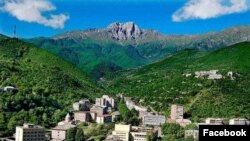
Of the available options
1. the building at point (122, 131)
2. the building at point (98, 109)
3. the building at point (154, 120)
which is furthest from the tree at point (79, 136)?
the building at point (154, 120)

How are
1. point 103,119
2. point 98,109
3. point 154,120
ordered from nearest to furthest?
point 103,119
point 154,120
point 98,109

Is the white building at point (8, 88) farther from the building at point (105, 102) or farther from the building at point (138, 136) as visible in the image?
the building at point (138, 136)

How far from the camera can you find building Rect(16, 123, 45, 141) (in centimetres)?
3791

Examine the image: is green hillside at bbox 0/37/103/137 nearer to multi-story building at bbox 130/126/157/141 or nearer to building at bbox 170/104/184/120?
multi-story building at bbox 130/126/157/141

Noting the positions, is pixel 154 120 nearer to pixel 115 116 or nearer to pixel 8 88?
pixel 115 116

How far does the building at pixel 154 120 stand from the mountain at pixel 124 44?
101 metres

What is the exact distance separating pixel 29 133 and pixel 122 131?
25.8ft

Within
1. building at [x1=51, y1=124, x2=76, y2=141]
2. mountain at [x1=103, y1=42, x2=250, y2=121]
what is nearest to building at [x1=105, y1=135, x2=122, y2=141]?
building at [x1=51, y1=124, x2=76, y2=141]

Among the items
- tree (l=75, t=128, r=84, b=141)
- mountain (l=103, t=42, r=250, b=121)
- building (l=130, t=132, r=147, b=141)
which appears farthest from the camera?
mountain (l=103, t=42, r=250, b=121)

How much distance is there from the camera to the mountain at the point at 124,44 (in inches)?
6437

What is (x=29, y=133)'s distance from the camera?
3809 centimetres

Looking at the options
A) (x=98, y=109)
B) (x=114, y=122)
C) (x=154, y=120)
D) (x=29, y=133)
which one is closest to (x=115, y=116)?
(x=114, y=122)

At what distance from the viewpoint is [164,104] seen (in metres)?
55.6

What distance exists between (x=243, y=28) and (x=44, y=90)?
141 meters
